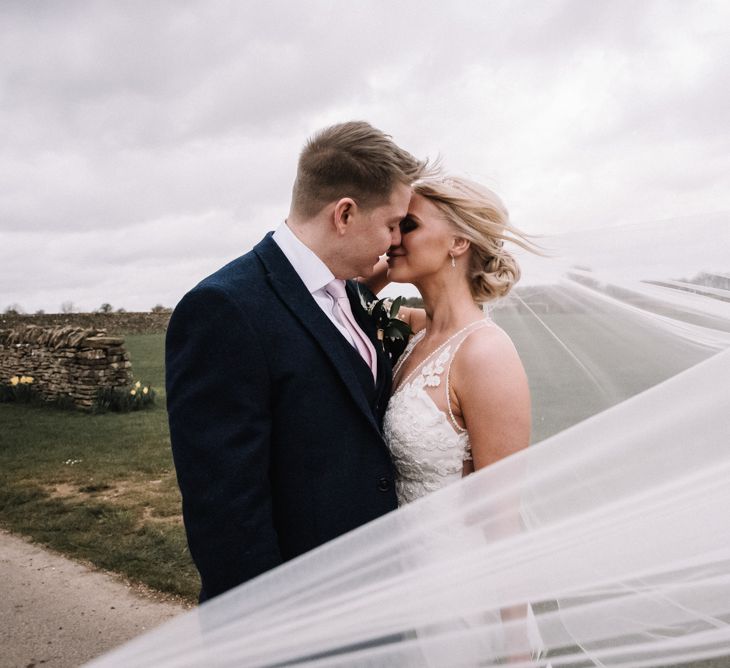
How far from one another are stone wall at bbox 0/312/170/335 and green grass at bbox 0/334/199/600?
56.7 ft

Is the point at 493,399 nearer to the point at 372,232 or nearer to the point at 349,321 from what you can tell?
the point at 349,321

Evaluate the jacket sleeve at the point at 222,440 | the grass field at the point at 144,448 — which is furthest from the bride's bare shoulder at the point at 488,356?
the jacket sleeve at the point at 222,440

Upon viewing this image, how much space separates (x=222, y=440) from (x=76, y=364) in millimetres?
13742

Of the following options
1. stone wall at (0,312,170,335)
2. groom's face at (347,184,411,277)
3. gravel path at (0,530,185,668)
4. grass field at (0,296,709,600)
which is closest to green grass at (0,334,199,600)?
grass field at (0,296,709,600)

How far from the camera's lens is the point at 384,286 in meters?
3.51

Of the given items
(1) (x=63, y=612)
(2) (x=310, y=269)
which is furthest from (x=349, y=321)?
(1) (x=63, y=612)

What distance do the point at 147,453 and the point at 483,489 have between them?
9280 millimetres

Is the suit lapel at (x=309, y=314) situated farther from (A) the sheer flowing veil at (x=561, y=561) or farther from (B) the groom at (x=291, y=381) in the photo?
(A) the sheer flowing veil at (x=561, y=561)

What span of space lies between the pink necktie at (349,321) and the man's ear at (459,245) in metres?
0.65

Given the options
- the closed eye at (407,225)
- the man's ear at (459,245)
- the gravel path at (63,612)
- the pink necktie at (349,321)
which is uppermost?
the closed eye at (407,225)

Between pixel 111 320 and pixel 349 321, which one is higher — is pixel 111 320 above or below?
above

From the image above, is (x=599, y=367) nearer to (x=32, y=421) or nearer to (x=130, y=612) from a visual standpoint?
(x=130, y=612)

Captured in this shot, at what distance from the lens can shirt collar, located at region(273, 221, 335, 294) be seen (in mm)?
2463

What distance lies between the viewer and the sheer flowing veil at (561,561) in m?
1.40
